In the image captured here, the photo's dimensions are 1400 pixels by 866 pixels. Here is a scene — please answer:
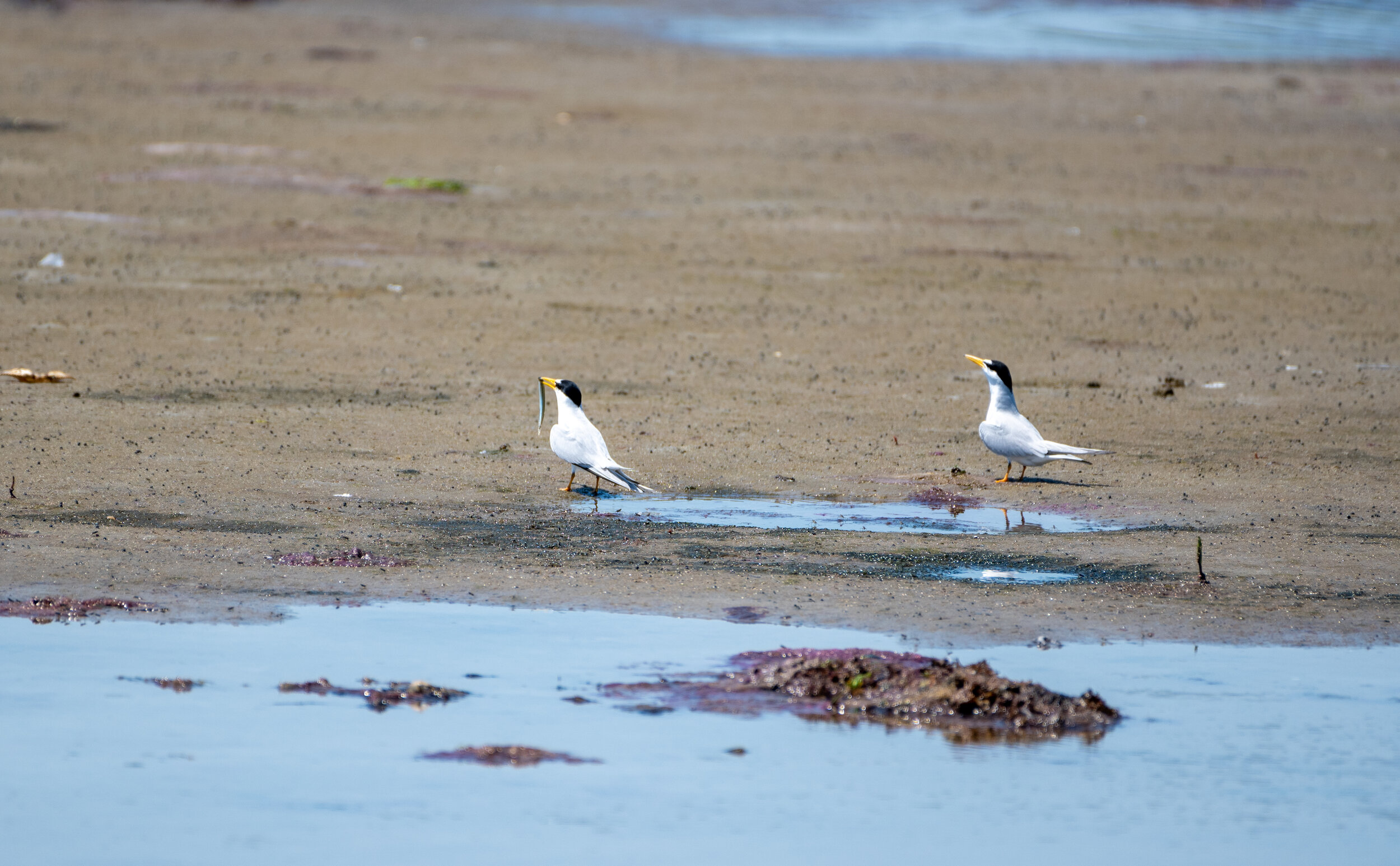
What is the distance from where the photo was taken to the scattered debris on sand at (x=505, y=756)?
664cm

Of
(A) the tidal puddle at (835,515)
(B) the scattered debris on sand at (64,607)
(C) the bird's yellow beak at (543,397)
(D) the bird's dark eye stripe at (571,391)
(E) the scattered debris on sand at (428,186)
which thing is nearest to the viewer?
(B) the scattered debris on sand at (64,607)

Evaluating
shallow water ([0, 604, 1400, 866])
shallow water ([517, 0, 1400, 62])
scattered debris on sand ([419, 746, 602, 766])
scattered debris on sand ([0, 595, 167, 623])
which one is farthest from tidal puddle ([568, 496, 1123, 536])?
shallow water ([517, 0, 1400, 62])

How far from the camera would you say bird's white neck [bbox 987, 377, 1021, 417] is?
36.4 ft

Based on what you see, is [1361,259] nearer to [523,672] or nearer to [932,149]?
[932,149]

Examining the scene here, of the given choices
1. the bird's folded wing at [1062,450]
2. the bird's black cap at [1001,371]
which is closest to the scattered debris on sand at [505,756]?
the bird's folded wing at [1062,450]

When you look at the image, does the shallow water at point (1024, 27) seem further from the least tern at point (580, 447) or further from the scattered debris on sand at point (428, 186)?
the least tern at point (580, 447)

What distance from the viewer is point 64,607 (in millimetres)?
8039

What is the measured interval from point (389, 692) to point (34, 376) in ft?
22.2

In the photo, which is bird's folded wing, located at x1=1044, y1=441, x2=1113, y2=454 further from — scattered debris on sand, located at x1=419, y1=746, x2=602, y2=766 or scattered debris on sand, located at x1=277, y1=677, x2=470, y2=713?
scattered debris on sand, located at x1=419, y1=746, x2=602, y2=766

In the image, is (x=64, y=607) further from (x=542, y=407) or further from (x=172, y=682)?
(x=542, y=407)

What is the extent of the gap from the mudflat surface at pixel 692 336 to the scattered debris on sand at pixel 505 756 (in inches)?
66.9

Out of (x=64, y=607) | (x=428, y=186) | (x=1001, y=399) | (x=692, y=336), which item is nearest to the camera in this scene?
(x=64, y=607)

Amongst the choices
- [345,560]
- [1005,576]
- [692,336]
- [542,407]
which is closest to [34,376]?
[542,407]

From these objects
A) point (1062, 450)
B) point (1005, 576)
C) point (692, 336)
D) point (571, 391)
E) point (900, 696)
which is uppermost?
point (692, 336)
